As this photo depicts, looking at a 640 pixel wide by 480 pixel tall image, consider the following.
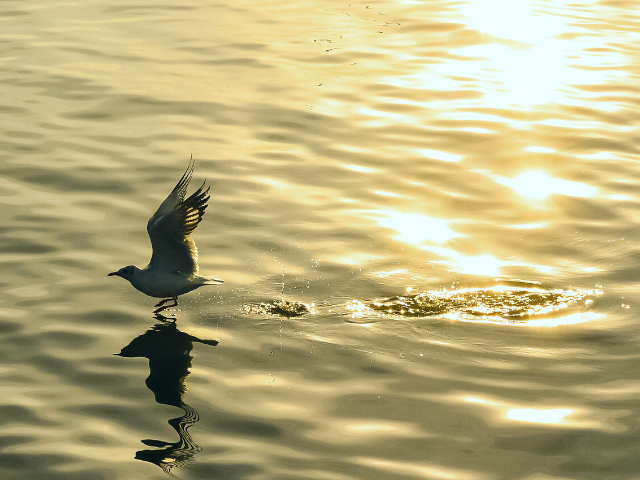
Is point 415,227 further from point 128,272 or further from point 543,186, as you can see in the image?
point 128,272

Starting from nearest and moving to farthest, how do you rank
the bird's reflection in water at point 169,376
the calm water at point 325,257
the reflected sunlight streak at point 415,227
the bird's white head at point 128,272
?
the bird's reflection in water at point 169,376 → the calm water at point 325,257 → the bird's white head at point 128,272 → the reflected sunlight streak at point 415,227

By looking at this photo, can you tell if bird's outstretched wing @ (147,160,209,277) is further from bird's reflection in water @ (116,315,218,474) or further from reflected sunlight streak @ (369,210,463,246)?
reflected sunlight streak @ (369,210,463,246)

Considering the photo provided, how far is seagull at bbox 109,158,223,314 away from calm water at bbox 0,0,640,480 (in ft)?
1.32

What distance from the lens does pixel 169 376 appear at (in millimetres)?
7727

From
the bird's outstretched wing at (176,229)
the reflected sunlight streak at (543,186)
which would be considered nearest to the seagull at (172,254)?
the bird's outstretched wing at (176,229)

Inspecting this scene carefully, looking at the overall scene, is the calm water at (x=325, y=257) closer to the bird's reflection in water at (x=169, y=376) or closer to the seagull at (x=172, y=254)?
the bird's reflection in water at (x=169, y=376)

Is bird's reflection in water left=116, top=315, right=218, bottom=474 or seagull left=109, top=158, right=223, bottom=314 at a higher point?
seagull left=109, top=158, right=223, bottom=314

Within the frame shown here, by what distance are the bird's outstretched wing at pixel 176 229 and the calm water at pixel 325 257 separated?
0.58 m

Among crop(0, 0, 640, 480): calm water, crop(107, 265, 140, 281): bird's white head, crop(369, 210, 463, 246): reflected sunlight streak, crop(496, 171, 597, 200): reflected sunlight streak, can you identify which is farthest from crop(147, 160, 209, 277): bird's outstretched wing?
crop(496, 171, 597, 200): reflected sunlight streak

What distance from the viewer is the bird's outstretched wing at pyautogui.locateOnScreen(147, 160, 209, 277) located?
8.28 metres

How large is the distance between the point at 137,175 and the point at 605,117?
8.08 meters

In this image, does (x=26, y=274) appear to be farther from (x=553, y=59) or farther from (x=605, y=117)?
(x=553, y=59)

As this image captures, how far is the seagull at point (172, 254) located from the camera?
8.30 m

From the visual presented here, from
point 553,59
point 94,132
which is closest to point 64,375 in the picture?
point 94,132
